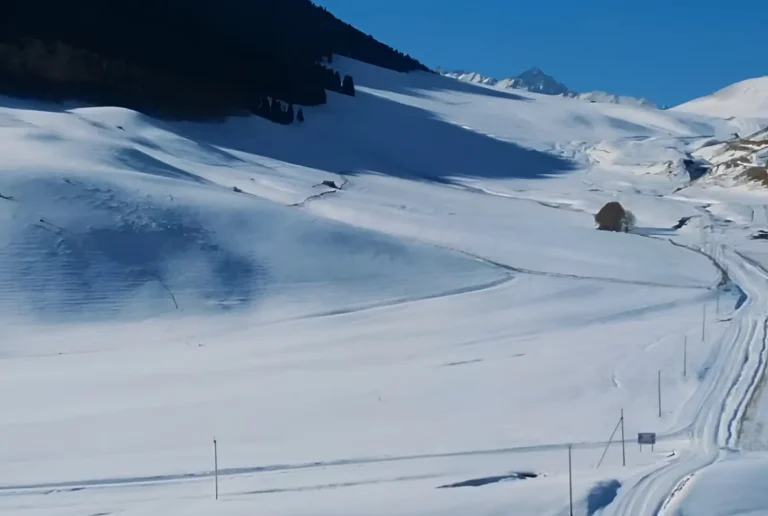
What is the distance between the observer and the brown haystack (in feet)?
151

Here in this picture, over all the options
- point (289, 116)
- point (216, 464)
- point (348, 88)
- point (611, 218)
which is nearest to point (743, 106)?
point (348, 88)

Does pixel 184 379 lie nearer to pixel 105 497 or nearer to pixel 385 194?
pixel 105 497

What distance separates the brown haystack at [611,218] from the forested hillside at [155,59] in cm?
3798

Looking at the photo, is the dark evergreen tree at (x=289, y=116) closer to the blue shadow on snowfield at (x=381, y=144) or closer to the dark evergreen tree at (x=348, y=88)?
the blue shadow on snowfield at (x=381, y=144)

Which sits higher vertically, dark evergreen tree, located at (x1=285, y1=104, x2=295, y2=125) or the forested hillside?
the forested hillside

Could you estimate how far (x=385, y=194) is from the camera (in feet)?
182

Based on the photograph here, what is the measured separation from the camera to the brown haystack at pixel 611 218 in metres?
45.9

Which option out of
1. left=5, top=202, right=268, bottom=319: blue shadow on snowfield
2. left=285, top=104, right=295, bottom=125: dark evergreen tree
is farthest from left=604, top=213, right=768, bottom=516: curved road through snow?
left=285, top=104, right=295, bottom=125: dark evergreen tree

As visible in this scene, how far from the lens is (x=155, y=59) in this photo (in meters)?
78.1

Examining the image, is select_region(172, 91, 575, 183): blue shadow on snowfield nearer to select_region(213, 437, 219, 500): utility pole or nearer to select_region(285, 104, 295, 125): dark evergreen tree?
select_region(285, 104, 295, 125): dark evergreen tree

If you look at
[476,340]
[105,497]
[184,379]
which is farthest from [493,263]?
[105,497]

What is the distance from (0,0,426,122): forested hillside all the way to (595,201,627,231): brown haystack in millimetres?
37978

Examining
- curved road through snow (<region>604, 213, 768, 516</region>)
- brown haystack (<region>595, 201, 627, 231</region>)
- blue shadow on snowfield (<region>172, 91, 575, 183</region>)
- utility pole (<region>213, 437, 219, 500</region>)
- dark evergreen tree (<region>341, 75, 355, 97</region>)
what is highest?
dark evergreen tree (<region>341, 75, 355, 97</region>)

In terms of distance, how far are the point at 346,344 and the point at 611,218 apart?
82.9ft
